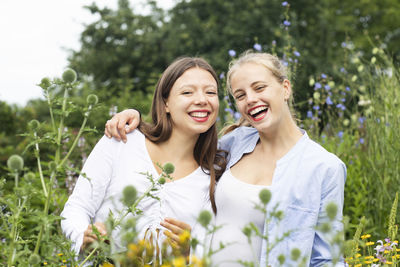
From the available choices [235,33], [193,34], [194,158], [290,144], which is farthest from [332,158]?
[193,34]

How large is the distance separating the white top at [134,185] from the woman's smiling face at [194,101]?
33cm

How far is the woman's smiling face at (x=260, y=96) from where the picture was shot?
2811 mm

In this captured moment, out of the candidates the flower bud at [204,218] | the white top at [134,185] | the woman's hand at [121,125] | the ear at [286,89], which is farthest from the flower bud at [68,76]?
the ear at [286,89]

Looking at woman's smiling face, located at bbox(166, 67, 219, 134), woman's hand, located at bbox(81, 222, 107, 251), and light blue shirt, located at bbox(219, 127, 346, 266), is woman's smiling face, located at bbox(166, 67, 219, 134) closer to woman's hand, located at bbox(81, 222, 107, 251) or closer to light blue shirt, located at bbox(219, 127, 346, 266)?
light blue shirt, located at bbox(219, 127, 346, 266)

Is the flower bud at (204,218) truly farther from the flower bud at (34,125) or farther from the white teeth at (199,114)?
the white teeth at (199,114)

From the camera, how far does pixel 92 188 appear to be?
8.91 feet

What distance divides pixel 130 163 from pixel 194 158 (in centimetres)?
53

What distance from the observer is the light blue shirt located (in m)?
2.54

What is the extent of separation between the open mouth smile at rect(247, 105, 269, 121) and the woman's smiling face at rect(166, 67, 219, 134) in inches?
10.6

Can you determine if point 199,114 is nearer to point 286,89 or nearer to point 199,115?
point 199,115

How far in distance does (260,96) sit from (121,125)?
0.95 metres

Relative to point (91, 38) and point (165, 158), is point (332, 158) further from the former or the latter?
point (91, 38)

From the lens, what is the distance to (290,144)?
292cm

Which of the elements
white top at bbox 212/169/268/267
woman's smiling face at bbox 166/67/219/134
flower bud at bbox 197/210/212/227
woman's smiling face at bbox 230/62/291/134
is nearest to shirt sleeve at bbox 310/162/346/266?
white top at bbox 212/169/268/267
